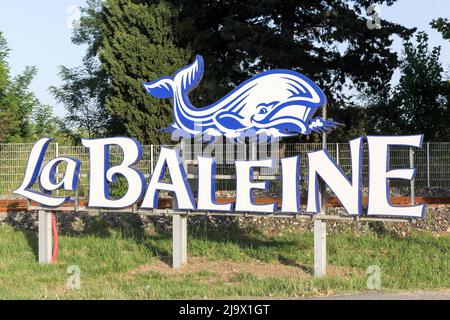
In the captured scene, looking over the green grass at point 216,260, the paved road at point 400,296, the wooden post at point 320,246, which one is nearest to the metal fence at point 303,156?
the green grass at point 216,260

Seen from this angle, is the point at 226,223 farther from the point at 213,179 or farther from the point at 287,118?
the point at 287,118

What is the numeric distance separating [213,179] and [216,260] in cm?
173

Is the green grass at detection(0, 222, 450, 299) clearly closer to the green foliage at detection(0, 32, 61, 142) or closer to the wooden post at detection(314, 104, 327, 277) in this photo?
the wooden post at detection(314, 104, 327, 277)

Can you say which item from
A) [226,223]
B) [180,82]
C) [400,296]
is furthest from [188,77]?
[400,296]

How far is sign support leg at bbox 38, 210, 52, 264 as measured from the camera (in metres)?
14.4

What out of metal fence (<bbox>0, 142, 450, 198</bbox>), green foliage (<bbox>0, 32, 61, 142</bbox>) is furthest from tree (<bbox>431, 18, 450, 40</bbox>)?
green foliage (<bbox>0, 32, 61, 142</bbox>)

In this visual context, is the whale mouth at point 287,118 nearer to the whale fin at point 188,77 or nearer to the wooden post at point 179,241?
the whale fin at point 188,77

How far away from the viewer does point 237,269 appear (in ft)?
43.6

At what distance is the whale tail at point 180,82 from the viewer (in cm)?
1398

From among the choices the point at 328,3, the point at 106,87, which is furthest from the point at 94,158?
the point at 106,87

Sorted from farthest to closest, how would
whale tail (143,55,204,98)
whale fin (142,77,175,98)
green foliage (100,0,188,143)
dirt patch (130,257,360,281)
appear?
1. green foliage (100,0,188,143)
2. whale fin (142,77,175,98)
3. whale tail (143,55,204,98)
4. dirt patch (130,257,360,281)

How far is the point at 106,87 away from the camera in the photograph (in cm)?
4112

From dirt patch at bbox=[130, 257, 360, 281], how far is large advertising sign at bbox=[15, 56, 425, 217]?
112 cm
